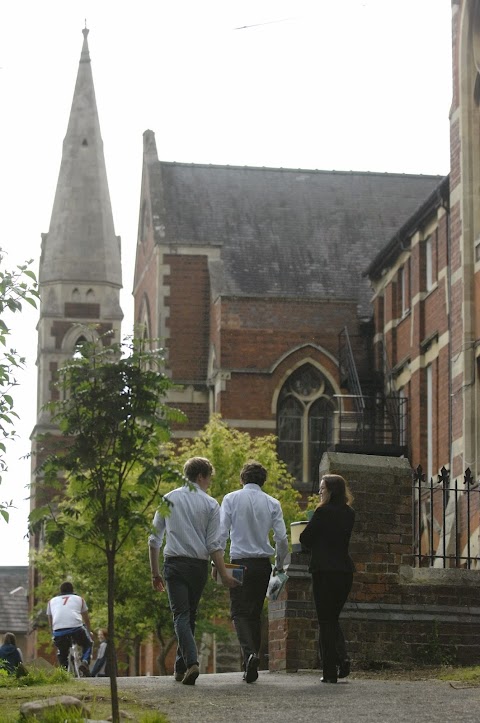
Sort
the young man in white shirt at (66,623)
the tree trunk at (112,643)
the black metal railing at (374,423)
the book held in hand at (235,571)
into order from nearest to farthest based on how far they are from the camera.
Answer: the tree trunk at (112,643)
the book held in hand at (235,571)
the young man in white shirt at (66,623)
the black metal railing at (374,423)

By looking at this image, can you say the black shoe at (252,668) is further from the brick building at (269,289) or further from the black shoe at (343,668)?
the brick building at (269,289)

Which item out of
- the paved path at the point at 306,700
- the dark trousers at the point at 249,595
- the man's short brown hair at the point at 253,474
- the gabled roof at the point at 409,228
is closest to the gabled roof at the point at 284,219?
the gabled roof at the point at 409,228

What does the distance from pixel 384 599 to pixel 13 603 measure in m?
82.1

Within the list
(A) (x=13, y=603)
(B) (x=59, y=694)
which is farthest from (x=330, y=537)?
(A) (x=13, y=603)

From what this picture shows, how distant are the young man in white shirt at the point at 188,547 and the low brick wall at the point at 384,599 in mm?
2206

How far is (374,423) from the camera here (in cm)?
3828

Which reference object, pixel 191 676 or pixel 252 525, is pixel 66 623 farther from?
pixel 191 676

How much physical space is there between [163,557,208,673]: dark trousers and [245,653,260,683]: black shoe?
0.41 meters

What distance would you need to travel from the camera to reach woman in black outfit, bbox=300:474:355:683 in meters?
13.2

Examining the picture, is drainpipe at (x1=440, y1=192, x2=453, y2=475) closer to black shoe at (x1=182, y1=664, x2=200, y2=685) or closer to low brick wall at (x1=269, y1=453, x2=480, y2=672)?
low brick wall at (x1=269, y1=453, x2=480, y2=672)

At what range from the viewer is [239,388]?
42.8 meters

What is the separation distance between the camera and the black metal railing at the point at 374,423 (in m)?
37.2

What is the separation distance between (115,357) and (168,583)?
9.83 ft

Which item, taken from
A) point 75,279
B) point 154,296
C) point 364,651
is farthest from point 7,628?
point 364,651
